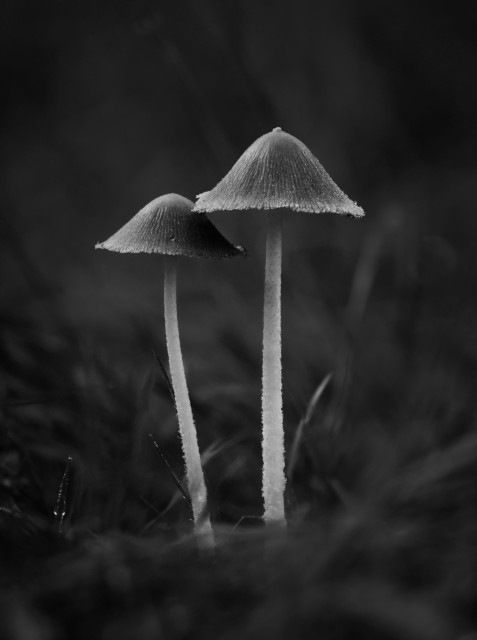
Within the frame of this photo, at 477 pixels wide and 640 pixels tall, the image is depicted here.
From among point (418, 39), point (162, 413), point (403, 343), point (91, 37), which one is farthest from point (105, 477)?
point (91, 37)

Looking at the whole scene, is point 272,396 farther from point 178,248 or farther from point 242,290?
point 242,290

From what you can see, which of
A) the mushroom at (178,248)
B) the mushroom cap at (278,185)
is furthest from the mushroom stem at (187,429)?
the mushroom cap at (278,185)

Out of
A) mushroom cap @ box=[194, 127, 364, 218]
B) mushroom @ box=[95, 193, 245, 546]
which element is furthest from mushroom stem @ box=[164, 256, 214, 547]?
mushroom cap @ box=[194, 127, 364, 218]

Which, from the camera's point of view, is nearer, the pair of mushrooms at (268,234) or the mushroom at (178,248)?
the pair of mushrooms at (268,234)

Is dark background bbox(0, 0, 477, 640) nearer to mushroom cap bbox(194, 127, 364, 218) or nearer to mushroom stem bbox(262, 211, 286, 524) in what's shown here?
mushroom stem bbox(262, 211, 286, 524)

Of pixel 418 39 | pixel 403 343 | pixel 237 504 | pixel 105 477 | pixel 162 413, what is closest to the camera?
pixel 105 477

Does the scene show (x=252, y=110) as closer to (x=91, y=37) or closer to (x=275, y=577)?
(x=275, y=577)

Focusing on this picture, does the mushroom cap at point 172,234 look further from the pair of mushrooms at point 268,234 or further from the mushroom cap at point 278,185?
the mushroom cap at point 278,185
